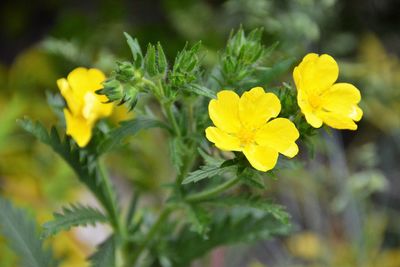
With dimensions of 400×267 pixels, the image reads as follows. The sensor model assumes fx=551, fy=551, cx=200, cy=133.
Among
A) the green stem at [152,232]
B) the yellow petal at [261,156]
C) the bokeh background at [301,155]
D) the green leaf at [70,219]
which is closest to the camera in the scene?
the yellow petal at [261,156]

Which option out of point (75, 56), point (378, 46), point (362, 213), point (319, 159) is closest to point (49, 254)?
point (75, 56)

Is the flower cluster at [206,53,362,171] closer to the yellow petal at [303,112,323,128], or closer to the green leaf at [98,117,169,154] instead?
the yellow petal at [303,112,323,128]

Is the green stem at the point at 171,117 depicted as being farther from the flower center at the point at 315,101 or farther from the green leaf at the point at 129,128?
the flower center at the point at 315,101

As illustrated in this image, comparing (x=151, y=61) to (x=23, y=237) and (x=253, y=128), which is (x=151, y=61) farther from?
(x=23, y=237)

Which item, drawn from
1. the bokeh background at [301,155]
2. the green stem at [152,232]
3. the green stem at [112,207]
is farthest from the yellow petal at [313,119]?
the bokeh background at [301,155]

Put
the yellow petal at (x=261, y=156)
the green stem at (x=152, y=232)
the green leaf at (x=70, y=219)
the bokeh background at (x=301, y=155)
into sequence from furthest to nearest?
1. the bokeh background at (x=301, y=155)
2. the green stem at (x=152, y=232)
3. the green leaf at (x=70, y=219)
4. the yellow petal at (x=261, y=156)

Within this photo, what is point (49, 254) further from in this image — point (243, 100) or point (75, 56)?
point (75, 56)

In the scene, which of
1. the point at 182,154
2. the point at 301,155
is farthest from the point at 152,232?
the point at 301,155
